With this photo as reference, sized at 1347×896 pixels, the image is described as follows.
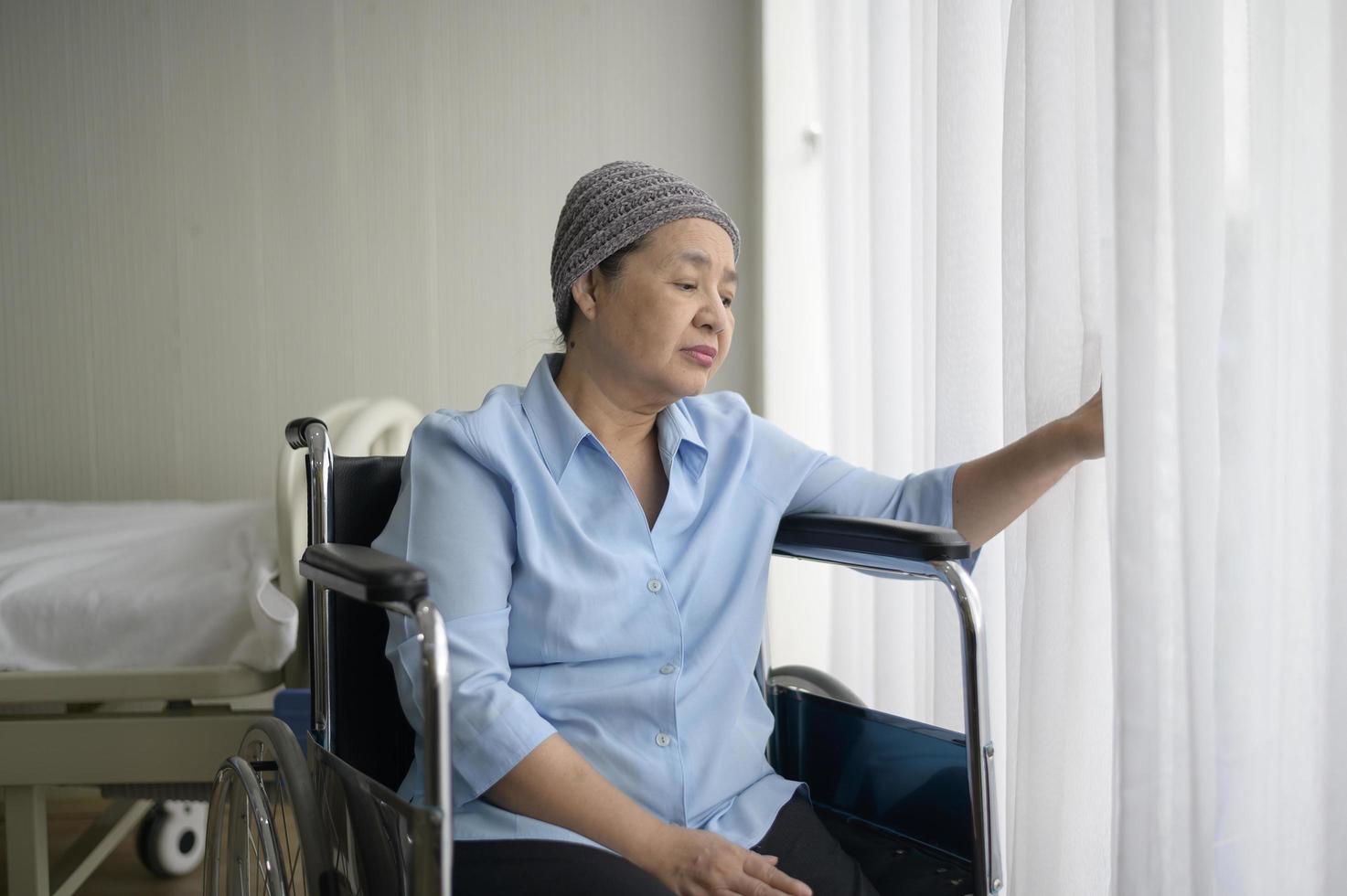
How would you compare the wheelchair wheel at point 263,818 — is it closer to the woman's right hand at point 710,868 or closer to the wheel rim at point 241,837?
the wheel rim at point 241,837

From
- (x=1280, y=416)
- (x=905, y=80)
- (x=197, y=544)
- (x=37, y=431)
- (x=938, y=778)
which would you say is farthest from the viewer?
(x=37, y=431)

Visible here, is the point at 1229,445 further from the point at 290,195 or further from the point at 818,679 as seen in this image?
the point at 290,195

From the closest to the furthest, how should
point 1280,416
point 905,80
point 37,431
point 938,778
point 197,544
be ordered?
point 1280,416
point 938,778
point 905,80
point 197,544
point 37,431

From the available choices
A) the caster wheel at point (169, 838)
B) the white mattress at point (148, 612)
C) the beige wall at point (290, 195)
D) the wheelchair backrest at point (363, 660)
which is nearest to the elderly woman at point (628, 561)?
the wheelchair backrest at point (363, 660)

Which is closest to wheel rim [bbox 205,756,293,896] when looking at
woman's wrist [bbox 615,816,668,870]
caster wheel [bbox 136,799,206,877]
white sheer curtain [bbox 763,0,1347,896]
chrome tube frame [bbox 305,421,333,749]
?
chrome tube frame [bbox 305,421,333,749]

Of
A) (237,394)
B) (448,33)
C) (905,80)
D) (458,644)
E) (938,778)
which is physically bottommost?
(938,778)

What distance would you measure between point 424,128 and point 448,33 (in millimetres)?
296

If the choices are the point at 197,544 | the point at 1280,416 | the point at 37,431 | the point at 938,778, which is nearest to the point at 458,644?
the point at 938,778

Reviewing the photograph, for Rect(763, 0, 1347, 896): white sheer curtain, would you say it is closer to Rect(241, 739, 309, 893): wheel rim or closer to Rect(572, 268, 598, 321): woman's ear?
Rect(572, 268, 598, 321): woman's ear

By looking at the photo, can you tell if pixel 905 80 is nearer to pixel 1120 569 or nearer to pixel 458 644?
pixel 1120 569

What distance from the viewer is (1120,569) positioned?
1029 millimetres

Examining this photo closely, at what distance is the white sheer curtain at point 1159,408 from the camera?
3.00 ft

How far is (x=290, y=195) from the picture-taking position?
3.23m

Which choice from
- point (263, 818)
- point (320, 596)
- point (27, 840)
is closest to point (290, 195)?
point (27, 840)
